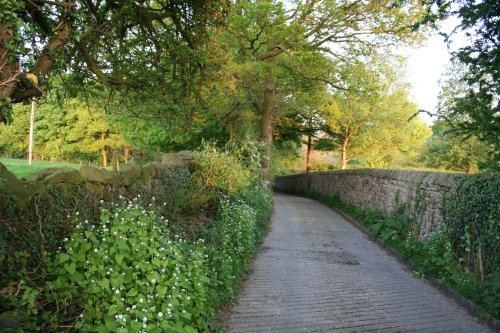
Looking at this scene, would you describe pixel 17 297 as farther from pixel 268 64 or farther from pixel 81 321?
pixel 268 64

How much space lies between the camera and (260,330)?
520 cm

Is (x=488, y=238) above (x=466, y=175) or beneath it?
beneath

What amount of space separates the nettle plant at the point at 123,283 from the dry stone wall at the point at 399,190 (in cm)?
669

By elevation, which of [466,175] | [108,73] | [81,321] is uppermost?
[108,73]

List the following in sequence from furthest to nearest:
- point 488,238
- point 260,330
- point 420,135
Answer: point 420,135
point 488,238
point 260,330

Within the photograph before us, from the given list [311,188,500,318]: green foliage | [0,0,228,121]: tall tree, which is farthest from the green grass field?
[311,188,500,318]: green foliage

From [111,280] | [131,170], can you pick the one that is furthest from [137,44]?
[111,280]

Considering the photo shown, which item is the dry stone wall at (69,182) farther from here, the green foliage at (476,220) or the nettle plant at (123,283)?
the green foliage at (476,220)

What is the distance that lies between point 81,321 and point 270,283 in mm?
4147

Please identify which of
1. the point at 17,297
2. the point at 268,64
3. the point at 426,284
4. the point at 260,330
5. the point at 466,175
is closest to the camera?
the point at 17,297

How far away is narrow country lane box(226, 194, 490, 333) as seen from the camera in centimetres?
555

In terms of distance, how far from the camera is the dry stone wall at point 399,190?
9.80 metres

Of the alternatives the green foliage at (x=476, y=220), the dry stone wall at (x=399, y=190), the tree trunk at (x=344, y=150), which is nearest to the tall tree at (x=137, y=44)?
the green foliage at (x=476, y=220)

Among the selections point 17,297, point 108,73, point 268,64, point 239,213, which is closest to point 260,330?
point 17,297
